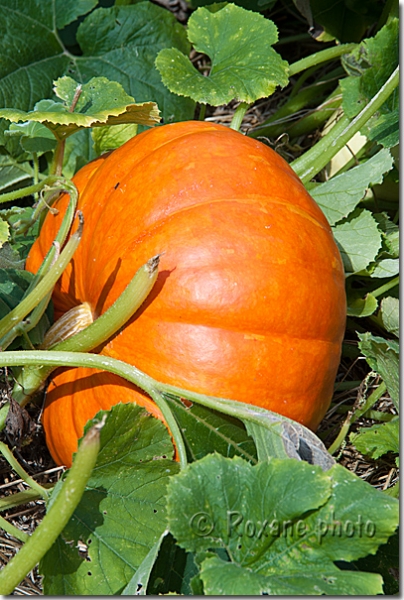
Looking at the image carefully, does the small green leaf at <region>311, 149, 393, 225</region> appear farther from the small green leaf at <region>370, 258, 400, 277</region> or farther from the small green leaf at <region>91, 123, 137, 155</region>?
the small green leaf at <region>91, 123, 137, 155</region>

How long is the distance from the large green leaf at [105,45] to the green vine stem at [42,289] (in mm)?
880

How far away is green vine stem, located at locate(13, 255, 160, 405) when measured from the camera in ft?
4.18

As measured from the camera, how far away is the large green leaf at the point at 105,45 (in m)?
2.12

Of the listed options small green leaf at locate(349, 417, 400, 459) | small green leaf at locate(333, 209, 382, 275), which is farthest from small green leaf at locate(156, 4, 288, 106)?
small green leaf at locate(349, 417, 400, 459)

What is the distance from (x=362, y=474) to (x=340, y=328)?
A: 0.49m

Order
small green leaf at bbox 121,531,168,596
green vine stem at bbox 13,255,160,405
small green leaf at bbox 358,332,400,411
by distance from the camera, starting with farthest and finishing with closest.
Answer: small green leaf at bbox 358,332,400,411 → green vine stem at bbox 13,255,160,405 → small green leaf at bbox 121,531,168,596

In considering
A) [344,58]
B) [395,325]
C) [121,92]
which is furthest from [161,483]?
[344,58]

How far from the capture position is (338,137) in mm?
1861

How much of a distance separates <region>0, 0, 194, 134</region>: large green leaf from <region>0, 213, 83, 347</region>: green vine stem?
2.89ft

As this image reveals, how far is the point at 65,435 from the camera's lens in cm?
153

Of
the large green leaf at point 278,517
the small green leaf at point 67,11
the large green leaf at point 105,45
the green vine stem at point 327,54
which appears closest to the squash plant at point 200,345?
the large green leaf at point 278,517

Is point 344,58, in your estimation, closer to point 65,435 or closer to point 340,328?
point 340,328

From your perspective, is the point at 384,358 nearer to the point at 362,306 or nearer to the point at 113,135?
the point at 362,306

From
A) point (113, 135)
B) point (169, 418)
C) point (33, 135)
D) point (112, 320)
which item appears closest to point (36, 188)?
point (33, 135)
